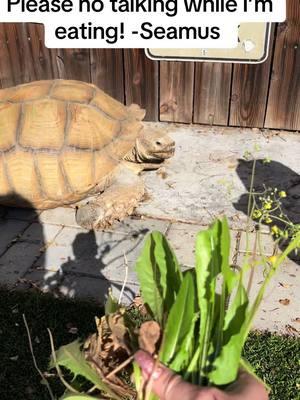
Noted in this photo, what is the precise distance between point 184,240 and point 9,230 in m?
1.35

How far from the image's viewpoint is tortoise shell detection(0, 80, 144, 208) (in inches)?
141

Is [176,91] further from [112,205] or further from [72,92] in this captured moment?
[112,205]

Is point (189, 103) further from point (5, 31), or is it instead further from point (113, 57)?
point (5, 31)

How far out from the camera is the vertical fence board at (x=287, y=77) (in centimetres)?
474

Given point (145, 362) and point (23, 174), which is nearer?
point (145, 362)

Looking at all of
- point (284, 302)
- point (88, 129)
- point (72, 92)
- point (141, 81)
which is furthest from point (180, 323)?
point (141, 81)

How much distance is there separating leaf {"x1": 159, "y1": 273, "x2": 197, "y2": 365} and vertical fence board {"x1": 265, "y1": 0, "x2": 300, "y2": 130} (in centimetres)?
425

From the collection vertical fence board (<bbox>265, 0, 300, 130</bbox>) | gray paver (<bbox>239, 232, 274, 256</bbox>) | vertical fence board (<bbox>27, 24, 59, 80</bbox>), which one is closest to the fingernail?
gray paver (<bbox>239, 232, 274, 256</bbox>)

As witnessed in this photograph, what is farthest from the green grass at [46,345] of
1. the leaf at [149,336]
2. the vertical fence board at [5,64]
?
the vertical fence board at [5,64]

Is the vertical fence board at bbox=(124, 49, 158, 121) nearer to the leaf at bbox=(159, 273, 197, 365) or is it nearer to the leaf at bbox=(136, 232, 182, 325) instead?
the leaf at bbox=(136, 232, 182, 325)

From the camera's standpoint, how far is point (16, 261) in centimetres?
333

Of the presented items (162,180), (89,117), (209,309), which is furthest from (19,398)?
(162,180)

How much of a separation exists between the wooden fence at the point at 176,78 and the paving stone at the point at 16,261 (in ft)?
8.37

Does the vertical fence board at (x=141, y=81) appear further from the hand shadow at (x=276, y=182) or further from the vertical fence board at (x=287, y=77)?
the hand shadow at (x=276, y=182)
